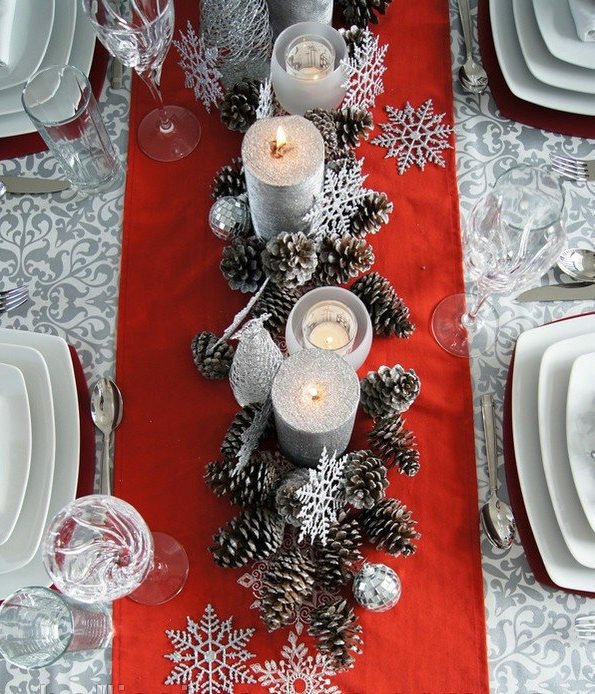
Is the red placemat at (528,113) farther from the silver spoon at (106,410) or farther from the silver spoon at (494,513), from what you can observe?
the silver spoon at (106,410)

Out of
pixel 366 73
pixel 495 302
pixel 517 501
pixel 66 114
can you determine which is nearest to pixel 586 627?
pixel 517 501

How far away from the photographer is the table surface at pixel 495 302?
0.77 meters

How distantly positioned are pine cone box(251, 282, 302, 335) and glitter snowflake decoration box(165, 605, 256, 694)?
30 centimetres

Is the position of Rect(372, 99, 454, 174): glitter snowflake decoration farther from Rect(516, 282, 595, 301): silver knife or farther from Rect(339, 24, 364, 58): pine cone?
Rect(516, 282, 595, 301): silver knife

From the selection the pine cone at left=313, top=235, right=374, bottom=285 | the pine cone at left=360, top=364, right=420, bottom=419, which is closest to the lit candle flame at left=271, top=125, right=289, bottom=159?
the pine cone at left=313, top=235, right=374, bottom=285

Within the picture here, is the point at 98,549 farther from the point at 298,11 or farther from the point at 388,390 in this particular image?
the point at 298,11

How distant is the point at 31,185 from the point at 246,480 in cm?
47

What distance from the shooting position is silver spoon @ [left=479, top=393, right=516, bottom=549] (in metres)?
0.79

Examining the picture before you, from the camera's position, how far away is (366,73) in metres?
0.96

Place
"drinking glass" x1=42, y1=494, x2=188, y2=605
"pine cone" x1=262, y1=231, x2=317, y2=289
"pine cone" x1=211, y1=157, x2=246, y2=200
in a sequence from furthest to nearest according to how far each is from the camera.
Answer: "pine cone" x1=211, y1=157, x2=246, y2=200 → "pine cone" x1=262, y1=231, x2=317, y2=289 → "drinking glass" x1=42, y1=494, x2=188, y2=605

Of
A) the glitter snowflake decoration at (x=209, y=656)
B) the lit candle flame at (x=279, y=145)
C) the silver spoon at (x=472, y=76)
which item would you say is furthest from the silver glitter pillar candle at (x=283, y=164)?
the glitter snowflake decoration at (x=209, y=656)

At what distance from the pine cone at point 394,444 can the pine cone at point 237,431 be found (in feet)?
0.40

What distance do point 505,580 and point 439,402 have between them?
0.64 ft

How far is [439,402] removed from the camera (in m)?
0.85
